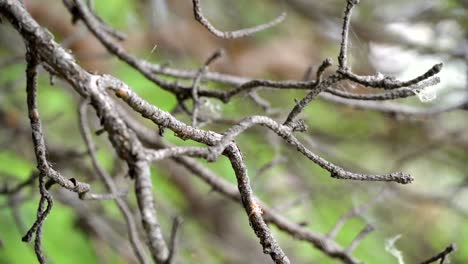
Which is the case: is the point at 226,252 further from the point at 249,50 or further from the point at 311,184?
the point at 249,50

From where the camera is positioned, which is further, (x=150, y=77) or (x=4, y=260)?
(x=4, y=260)

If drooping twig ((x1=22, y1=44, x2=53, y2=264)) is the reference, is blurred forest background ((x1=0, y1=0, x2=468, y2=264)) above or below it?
above

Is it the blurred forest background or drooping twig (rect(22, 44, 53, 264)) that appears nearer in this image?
drooping twig (rect(22, 44, 53, 264))

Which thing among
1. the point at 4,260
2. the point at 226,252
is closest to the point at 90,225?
the point at 4,260

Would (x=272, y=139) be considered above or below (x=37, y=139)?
above

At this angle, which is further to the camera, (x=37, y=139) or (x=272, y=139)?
(x=272, y=139)

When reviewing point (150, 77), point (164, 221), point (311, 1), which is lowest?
point (150, 77)

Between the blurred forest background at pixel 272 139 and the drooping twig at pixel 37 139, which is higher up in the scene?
the blurred forest background at pixel 272 139

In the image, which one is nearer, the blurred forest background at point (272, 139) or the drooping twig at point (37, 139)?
the drooping twig at point (37, 139)
